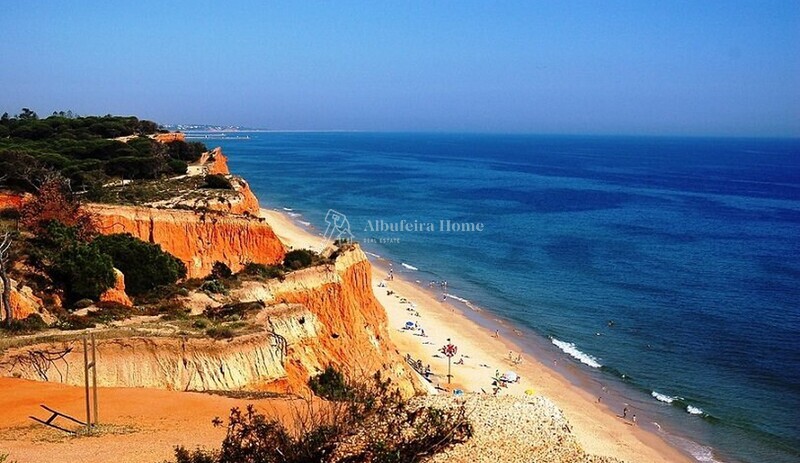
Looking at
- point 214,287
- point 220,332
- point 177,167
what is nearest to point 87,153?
point 177,167

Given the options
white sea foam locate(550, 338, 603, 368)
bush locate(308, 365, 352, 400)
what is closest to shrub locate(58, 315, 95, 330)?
bush locate(308, 365, 352, 400)

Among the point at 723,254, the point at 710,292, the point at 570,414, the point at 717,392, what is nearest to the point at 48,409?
the point at 570,414

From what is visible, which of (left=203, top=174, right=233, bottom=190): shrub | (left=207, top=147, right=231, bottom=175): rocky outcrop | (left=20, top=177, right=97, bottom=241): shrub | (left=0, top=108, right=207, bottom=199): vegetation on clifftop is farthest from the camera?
(left=207, top=147, right=231, bottom=175): rocky outcrop

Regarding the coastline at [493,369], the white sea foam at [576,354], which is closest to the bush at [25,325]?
the coastline at [493,369]

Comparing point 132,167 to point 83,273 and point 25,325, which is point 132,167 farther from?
point 25,325

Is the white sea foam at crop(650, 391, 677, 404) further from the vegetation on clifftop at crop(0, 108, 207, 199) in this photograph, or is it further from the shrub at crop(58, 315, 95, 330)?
the vegetation on clifftop at crop(0, 108, 207, 199)

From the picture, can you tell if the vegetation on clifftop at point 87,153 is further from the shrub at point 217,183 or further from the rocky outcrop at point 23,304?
the rocky outcrop at point 23,304
